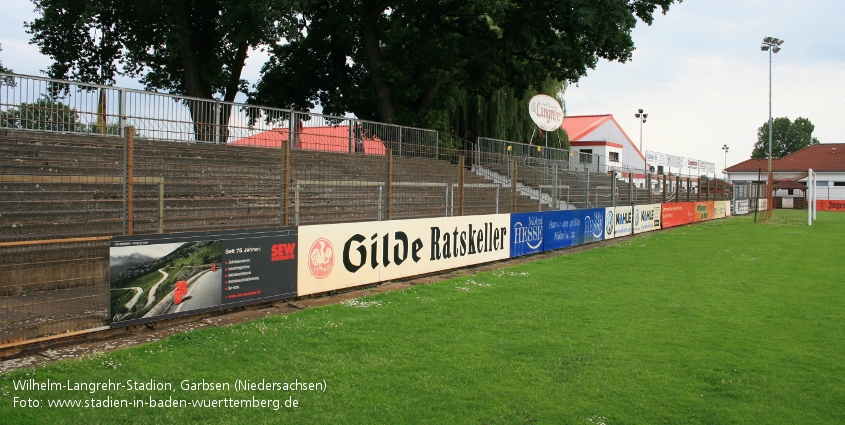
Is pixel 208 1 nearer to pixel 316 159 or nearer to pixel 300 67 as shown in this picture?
pixel 300 67

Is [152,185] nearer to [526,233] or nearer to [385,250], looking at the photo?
[385,250]

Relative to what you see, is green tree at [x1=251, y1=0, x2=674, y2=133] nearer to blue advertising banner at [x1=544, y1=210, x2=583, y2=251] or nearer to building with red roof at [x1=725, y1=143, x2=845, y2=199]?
blue advertising banner at [x1=544, y1=210, x2=583, y2=251]

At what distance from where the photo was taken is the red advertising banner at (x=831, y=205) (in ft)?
202

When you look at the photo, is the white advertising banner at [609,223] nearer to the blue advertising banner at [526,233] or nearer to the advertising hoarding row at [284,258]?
the blue advertising banner at [526,233]

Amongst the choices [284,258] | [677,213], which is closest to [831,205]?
[677,213]

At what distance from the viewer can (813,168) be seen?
75.5 meters

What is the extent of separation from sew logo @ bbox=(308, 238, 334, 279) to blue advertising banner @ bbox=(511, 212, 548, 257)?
22.9ft

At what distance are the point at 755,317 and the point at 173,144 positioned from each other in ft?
40.3

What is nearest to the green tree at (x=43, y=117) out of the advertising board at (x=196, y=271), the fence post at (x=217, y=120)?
the fence post at (x=217, y=120)

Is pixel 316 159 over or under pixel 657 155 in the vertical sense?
under

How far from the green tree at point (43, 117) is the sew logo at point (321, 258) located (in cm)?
753

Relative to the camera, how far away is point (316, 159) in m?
16.3

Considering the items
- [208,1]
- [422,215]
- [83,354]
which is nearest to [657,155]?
[208,1]

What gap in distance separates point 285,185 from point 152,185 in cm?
216
